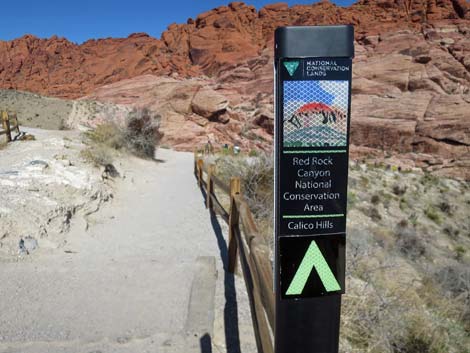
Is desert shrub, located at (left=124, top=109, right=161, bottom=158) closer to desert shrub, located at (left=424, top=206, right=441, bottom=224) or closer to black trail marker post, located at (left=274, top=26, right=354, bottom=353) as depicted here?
desert shrub, located at (left=424, top=206, right=441, bottom=224)

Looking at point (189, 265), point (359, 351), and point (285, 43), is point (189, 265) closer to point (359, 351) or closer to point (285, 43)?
point (359, 351)

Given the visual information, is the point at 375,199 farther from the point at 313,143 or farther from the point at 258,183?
the point at 313,143

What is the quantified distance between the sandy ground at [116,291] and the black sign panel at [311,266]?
1.91 metres

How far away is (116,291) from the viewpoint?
393 cm

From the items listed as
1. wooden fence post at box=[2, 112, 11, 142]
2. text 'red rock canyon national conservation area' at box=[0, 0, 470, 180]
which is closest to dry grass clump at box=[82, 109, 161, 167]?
wooden fence post at box=[2, 112, 11, 142]

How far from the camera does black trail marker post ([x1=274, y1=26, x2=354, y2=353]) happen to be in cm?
125

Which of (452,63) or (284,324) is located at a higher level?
(452,63)

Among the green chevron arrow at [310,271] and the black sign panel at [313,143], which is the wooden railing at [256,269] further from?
the black sign panel at [313,143]

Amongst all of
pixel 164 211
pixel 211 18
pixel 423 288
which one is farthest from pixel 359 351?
pixel 211 18

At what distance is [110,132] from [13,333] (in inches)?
481

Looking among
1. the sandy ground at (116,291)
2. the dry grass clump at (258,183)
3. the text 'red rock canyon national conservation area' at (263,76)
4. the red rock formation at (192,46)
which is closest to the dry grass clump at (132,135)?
the dry grass clump at (258,183)

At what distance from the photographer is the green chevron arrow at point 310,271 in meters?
1.36

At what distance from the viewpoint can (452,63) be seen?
3559 cm

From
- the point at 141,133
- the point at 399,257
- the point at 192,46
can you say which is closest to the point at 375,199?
the point at 399,257
